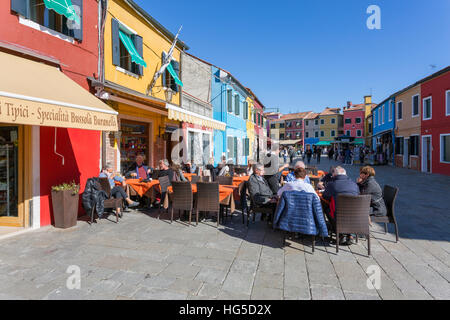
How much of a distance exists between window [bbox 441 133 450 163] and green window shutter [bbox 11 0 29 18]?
18130 millimetres

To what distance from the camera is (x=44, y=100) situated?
386 centimetres

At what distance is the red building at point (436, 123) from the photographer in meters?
14.5

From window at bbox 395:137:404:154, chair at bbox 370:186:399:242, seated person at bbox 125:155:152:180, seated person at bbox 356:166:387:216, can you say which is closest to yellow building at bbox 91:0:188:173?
seated person at bbox 125:155:152:180

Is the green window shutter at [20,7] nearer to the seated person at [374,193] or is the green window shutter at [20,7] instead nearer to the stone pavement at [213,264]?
the stone pavement at [213,264]

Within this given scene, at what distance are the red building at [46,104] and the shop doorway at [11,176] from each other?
2cm

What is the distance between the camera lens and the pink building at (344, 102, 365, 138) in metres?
49.7

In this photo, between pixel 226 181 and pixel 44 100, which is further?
pixel 226 181

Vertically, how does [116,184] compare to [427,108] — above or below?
below

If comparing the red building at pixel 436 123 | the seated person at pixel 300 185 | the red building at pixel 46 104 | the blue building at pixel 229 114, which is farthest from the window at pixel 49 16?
the red building at pixel 436 123

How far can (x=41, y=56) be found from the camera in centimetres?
502

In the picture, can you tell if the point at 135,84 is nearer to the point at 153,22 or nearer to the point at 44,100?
the point at 153,22

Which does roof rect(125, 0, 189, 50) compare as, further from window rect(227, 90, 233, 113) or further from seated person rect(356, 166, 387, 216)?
seated person rect(356, 166, 387, 216)

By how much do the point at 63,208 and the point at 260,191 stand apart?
3753 millimetres

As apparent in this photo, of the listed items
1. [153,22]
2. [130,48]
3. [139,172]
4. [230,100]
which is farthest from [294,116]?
[139,172]
